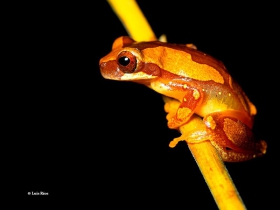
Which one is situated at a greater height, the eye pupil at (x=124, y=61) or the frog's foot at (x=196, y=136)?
the eye pupil at (x=124, y=61)

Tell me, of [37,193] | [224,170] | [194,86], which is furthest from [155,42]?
[37,193]

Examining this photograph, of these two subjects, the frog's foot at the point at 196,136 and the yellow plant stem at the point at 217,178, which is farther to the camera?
the frog's foot at the point at 196,136

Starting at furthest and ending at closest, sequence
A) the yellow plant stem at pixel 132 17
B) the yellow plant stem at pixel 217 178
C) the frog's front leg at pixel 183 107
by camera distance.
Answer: the frog's front leg at pixel 183 107, the yellow plant stem at pixel 132 17, the yellow plant stem at pixel 217 178

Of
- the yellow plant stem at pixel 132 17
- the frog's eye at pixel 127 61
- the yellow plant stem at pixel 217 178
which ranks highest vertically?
the frog's eye at pixel 127 61

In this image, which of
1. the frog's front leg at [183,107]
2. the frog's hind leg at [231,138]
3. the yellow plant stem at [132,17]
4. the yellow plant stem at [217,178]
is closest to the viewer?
the yellow plant stem at [217,178]

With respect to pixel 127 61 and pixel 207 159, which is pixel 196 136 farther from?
pixel 127 61

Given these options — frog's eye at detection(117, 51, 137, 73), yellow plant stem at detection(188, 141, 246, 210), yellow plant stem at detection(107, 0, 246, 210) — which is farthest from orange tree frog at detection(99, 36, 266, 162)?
yellow plant stem at detection(188, 141, 246, 210)

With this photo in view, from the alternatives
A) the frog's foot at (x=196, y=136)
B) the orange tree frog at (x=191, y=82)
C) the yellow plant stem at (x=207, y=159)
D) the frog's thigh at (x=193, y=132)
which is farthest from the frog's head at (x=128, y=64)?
the frog's foot at (x=196, y=136)

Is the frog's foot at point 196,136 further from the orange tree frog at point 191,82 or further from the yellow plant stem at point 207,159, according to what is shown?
the orange tree frog at point 191,82

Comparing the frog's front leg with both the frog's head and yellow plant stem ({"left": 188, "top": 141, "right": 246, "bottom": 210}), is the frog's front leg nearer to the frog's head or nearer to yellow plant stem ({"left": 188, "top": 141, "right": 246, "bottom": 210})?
the frog's head
